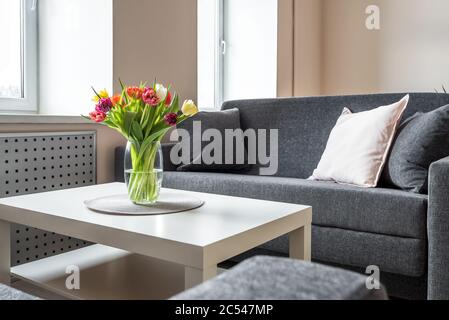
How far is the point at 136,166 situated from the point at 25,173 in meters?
0.71

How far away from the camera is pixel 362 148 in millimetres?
1812

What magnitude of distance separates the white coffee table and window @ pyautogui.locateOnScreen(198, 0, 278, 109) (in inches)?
76.5

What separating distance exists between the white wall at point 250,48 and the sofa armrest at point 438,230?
82.1 inches

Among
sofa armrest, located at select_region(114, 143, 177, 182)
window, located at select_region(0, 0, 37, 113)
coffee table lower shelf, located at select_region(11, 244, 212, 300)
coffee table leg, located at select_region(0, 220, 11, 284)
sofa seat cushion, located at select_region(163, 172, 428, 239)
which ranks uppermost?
window, located at select_region(0, 0, 37, 113)

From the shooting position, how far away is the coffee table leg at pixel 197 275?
3.08 feet

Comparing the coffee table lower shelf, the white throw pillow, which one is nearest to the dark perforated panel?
the coffee table lower shelf

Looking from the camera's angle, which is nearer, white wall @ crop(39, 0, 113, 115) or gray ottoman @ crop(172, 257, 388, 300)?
gray ottoman @ crop(172, 257, 388, 300)

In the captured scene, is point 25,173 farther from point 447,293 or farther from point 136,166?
point 447,293

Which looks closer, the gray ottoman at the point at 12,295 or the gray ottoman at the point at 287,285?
the gray ottoman at the point at 287,285

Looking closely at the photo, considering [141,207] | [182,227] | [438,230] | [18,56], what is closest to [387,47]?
[438,230]

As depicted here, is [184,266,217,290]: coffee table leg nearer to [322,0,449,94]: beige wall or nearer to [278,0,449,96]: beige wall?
[278,0,449,96]: beige wall

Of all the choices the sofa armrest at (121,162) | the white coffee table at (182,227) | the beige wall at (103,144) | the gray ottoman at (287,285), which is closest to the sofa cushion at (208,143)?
the sofa armrest at (121,162)

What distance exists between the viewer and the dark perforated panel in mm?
1755

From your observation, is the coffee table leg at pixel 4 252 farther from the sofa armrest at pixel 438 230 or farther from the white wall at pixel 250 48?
the white wall at pixel 250 48
